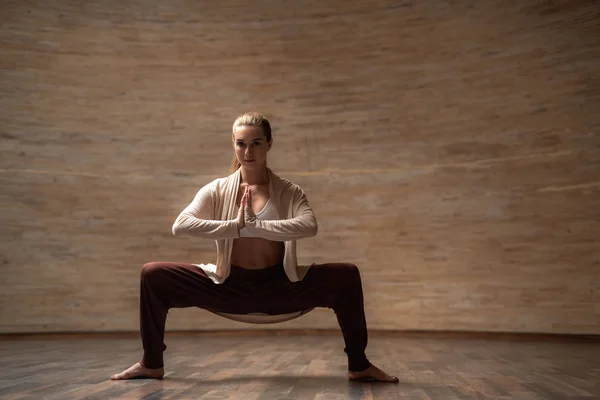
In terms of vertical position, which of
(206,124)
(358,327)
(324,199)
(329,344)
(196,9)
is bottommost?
(329,344)

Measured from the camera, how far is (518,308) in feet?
22.3

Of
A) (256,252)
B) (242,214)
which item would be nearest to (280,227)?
(242,214)

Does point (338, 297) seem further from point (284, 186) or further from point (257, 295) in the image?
point (284, 186)

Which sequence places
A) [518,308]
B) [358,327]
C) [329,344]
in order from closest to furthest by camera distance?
[358,327]
[329,344]
[518,308]

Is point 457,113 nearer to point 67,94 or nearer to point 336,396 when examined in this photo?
point 67,94

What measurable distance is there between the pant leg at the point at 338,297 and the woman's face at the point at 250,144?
74cm

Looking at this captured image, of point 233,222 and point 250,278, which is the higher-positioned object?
point 233,222

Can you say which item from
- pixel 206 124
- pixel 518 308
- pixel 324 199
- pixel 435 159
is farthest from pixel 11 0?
pixel 518 308

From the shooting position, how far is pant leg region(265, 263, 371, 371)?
12.0 ft

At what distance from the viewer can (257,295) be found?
370 centimetres

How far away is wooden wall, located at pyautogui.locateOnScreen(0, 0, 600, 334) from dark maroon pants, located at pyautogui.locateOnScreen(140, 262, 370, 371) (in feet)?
Answer: 12.0

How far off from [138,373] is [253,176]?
4.21 feet

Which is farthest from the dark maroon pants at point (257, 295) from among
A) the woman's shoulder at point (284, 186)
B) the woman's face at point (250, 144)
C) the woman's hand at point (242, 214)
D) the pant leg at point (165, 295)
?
the woman's face at point (250, 144)

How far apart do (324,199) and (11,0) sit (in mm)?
4048
